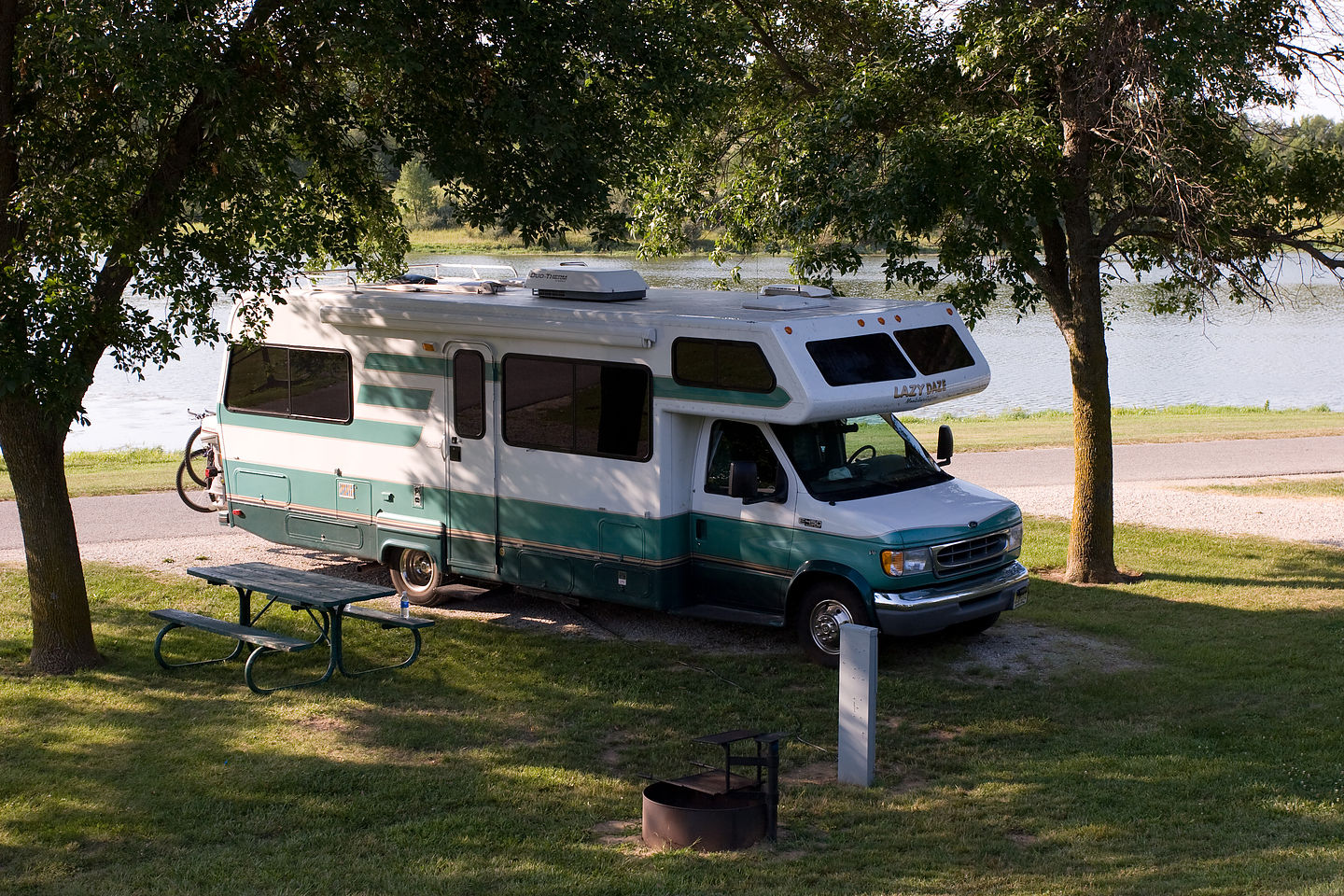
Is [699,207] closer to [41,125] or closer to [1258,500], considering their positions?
[41,125]

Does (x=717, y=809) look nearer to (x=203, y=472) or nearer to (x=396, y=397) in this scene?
(x=396, y=397)

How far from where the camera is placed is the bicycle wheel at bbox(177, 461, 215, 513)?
1506cm

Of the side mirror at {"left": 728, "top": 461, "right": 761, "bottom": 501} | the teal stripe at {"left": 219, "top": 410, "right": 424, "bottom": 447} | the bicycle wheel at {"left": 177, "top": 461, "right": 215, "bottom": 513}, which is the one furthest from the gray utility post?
the bicycle wheel at {"left": 177, "top": 461, "right": 215, "bottom": 513}

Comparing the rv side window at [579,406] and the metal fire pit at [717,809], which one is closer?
the metal fire pit at [717,809]

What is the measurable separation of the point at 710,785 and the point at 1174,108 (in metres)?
6.71

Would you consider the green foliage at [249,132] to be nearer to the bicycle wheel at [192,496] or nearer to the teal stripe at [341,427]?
the teal stripe at [341,427]

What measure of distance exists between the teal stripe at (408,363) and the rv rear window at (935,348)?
3638 mm

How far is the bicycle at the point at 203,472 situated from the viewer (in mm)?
13117

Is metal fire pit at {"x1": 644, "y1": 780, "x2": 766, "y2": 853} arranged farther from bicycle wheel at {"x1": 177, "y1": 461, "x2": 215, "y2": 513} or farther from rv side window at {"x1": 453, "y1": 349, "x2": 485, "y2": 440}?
bicycle wheel at {"x1": 177, "y1": 461, "x2": 215, "y2": 513}

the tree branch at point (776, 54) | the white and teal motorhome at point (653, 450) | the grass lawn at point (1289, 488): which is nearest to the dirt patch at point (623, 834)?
the white and teal motorhome at point (653, 450)

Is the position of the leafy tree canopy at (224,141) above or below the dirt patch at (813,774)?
above

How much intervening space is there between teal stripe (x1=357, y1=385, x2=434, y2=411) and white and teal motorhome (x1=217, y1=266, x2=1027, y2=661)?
0.02 m

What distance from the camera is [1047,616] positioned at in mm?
10719

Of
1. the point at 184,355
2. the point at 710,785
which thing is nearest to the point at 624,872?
the point at 710,785
